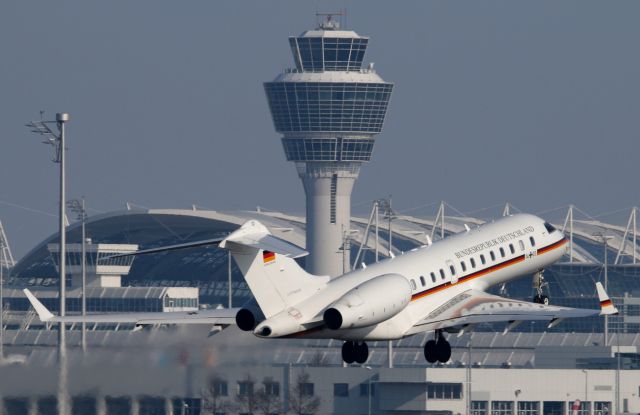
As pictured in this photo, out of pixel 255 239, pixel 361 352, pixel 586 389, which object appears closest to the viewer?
pixel 255 239

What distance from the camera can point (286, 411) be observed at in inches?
3607

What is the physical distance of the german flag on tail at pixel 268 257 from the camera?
56.4 metres

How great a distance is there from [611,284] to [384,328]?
139 metres

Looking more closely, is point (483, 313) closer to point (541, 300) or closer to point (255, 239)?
point (541, 300)

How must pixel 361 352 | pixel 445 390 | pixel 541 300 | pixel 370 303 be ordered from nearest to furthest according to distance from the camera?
pixel 370 303
pixel 361 352
pixel 541 300
pixel 445 390

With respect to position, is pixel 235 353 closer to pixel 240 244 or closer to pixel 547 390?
pixel 240 244

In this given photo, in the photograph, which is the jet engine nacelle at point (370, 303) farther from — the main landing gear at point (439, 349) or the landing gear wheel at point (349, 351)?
the main landing gear at point (439, 349)

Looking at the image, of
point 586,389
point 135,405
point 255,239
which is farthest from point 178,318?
point 586,389

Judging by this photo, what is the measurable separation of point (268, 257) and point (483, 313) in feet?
32.0

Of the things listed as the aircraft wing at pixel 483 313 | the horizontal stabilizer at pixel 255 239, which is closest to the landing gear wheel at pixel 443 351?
the aircraft wing at pixel 483 313

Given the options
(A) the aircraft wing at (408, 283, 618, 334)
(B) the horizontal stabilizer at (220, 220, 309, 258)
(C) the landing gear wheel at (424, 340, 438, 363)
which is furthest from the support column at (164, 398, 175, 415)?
(B) the horizontal stabilizer at (220, 220, 309, 258)

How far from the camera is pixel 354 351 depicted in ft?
208

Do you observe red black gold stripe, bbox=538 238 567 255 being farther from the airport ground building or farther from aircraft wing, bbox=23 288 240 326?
the airport ground building

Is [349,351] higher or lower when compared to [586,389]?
higher
